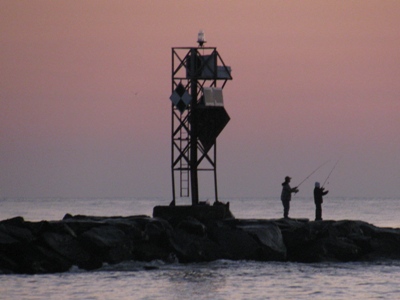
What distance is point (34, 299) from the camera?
81.8ft

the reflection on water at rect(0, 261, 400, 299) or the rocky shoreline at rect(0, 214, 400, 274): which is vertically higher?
the rocky shoreline at rect(0, 214, 400, 274)

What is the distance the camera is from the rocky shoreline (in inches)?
1185

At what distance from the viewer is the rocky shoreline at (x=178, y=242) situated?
30094 millimetres

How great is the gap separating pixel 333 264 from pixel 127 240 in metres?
6.15

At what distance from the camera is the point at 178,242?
3177 cm

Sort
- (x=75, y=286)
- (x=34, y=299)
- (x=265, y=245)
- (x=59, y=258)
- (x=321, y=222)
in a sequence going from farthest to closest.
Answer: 1. (x=321, y=222)
2. (x=265, y=245)
3. (x=59, y=258)
4. (x=75, y=286)
5. (x=34, y=299)

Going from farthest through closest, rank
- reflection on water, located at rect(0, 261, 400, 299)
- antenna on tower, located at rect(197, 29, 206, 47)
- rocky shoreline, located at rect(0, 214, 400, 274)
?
antenna on tower, located at rect(197, 29, 206, 47) < rocky shoreline, located at rect(0, 214, 400, 274) < reflection on water, located at rect(0, 261, 400, 299)

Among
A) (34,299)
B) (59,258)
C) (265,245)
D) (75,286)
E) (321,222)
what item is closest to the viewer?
(34,299)

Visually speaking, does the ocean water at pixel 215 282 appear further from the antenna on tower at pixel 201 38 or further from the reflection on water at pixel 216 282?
the antenna on tower at pixel 201 38

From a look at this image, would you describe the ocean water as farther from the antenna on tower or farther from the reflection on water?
the antenna on tower

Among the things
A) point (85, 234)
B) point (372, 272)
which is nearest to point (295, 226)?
point (372, 272)

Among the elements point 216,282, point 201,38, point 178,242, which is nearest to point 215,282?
point 216,282

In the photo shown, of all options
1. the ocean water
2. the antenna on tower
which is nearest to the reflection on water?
the ocean water

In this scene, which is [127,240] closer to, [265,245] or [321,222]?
[265,245]
